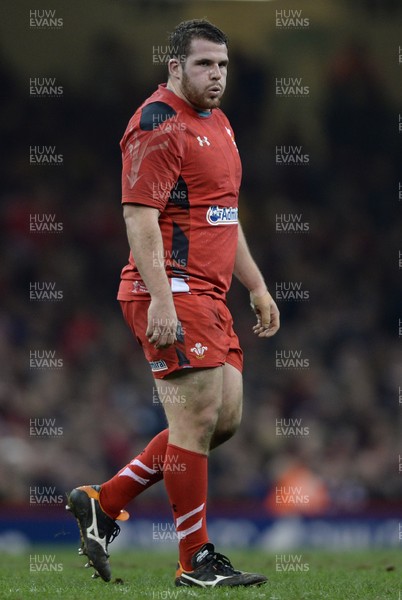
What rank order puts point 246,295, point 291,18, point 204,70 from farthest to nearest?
point 246,295, point 291,18, point 204,70

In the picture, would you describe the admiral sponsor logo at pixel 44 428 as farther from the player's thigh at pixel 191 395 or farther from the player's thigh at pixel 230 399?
the player's thigh at pixel 191 395

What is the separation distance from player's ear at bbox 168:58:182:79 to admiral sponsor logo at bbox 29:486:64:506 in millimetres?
6687

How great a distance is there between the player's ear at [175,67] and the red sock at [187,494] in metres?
1.82

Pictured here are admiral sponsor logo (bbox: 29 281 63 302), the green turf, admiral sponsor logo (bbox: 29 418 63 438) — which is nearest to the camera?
the green turf

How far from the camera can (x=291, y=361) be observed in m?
14.2

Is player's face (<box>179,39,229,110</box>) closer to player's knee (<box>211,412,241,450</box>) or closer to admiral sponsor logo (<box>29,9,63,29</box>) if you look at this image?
player's knee (<box>211,412,241,450</box>)

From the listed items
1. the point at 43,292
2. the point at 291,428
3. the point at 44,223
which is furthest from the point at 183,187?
the point at 44,223

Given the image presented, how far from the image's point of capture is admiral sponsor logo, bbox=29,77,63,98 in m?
14.4

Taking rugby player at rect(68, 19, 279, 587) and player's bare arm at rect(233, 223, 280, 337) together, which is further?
player's bare arm at rect(233, 223, 280, 337)

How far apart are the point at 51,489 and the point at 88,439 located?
970mm

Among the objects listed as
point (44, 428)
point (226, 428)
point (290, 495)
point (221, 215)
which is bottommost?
point (290, 495)

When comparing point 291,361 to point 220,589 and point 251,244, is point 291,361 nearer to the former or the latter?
point 251,244

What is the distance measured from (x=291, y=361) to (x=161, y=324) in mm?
9004

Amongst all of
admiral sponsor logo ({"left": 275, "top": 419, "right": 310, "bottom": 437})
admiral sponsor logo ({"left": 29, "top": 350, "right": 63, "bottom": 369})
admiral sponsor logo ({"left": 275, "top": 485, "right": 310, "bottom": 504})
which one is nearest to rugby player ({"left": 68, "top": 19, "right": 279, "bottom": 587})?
admiral sponsor logo ({"left": 275, "top": 485, "right": 310, "bottom": 504})
